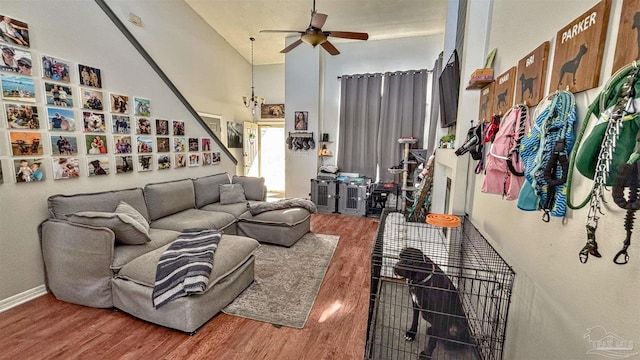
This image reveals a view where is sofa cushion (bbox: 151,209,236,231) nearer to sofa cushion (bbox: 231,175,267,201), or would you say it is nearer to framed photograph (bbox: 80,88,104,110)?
sofa cushion (bbox: 231,175,267,201)

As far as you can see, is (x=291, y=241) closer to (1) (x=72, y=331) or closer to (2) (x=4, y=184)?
(1) (x=72, y=331)

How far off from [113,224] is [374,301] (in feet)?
6.96

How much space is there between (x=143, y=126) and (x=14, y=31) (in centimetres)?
132

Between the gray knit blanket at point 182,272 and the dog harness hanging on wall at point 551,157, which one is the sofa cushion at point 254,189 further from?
the dog harness hanging on wall at point 551,157

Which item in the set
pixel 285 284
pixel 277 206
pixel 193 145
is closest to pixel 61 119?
pixel 193 145

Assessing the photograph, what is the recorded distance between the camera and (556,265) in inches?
40.5

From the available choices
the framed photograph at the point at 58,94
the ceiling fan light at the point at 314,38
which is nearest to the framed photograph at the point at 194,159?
the framed photograph at the point at 58,94

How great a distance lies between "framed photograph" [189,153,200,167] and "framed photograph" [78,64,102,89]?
1493 mm

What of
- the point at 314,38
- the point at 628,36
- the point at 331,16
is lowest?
the point at 628,36

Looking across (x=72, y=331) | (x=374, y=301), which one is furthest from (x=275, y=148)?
(x=374, y=301)

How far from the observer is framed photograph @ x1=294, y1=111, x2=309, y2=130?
5539 millimetres

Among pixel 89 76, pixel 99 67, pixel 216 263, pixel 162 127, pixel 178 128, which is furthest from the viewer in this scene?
pixel 178 128

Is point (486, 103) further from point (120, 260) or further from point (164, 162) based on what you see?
point (164, 162)

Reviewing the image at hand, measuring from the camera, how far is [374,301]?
141cm
